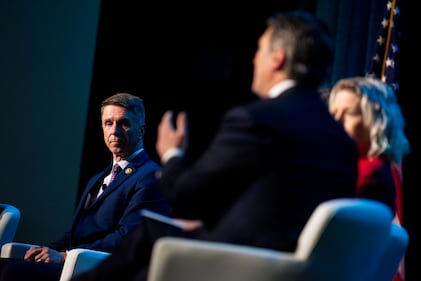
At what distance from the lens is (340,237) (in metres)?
1.98

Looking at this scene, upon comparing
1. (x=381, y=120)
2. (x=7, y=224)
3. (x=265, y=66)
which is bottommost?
(x=7, y=224)

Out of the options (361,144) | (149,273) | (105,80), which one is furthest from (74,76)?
(149,273)

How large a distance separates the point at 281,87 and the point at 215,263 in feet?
1.90

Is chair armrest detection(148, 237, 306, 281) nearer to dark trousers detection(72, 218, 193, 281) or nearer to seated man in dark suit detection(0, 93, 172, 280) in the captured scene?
dark trousers detection(72, 218, 193, 281)

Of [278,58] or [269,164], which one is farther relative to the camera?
[278,58]

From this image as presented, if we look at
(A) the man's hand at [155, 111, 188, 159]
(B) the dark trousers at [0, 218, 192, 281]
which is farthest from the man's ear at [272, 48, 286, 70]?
(B) the dark trousers at [0, 218, 192, 281]

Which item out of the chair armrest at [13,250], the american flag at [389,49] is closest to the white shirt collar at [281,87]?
the chair armrest at [13,250]

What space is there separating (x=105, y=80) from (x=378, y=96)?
3.61 meters

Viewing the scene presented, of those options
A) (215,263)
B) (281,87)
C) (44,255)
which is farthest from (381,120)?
(44,255)

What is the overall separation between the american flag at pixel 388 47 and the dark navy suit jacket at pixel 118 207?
1.75 metres

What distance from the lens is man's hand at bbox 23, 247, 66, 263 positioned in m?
3.38

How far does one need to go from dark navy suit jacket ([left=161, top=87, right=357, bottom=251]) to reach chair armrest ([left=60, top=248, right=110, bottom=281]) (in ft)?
3.54

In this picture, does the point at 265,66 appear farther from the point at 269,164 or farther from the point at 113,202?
the point at 113,202

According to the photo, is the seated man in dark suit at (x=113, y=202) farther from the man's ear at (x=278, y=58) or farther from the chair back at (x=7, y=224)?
the man's ear at (x=278, y=58)
